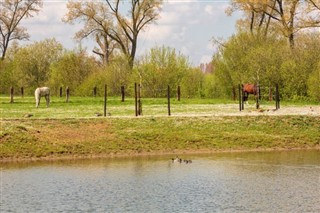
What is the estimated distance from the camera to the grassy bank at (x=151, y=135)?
3916 cm

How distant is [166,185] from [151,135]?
1447 centimetres

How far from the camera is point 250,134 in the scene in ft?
138

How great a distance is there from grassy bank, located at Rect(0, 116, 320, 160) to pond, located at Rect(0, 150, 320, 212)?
9.15 feet

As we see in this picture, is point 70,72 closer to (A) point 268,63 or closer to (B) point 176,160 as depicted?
(A) point 268,63

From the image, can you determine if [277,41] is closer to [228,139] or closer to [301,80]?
[301,80]

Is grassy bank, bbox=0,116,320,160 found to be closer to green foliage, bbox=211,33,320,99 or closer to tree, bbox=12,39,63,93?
green foliage, bbox=211,33,320,99

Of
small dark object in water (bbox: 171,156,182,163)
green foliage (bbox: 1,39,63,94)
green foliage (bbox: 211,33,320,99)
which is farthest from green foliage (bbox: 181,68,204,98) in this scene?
small dark object in water (bbox: 171,156,182,163)

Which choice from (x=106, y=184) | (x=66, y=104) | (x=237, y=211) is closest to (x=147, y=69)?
(x=66, y=104)

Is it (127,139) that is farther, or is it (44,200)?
(127,139)

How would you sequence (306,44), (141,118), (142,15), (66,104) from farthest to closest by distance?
(142,15)
(306,44)
(66,104)
(141,118)

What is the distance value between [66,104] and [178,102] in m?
10.0

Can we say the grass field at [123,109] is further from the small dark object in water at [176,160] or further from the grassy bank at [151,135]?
the small dark object in water at [176,160]

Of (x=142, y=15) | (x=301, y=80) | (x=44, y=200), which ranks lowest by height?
(x=44, y=200)

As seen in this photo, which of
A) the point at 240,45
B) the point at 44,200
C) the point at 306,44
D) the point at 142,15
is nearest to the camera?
the point at 44,200
